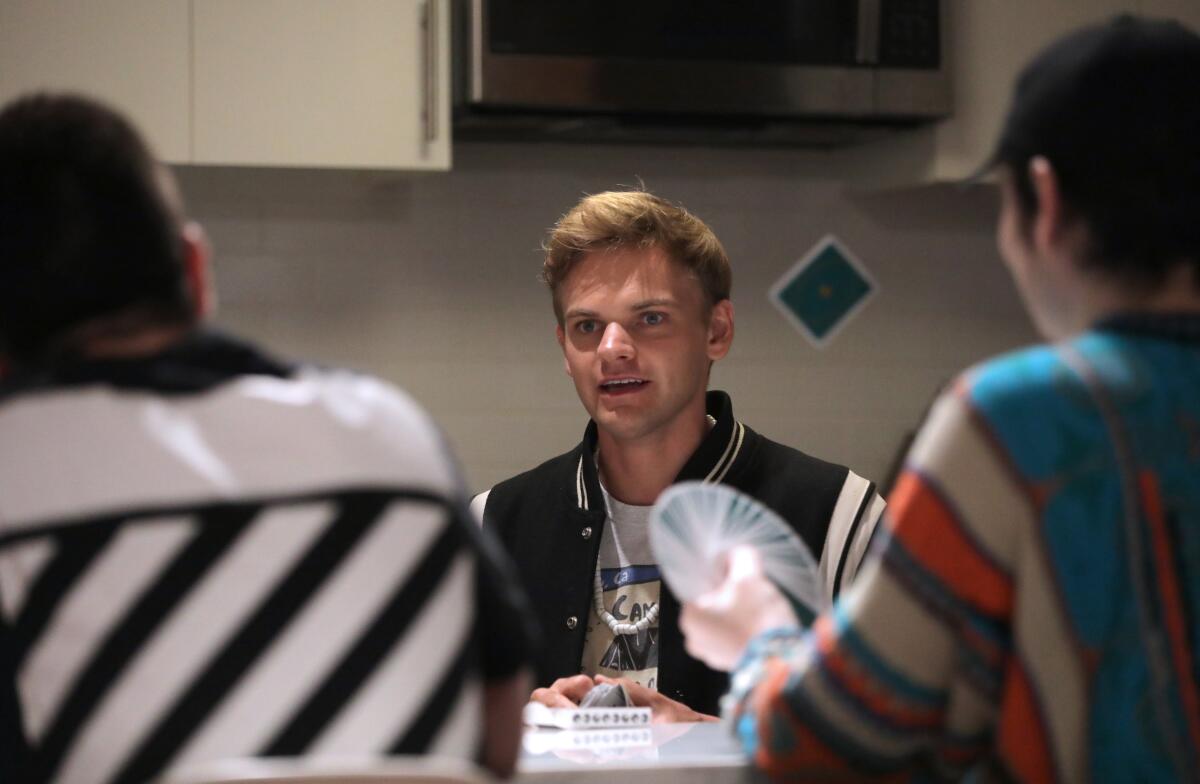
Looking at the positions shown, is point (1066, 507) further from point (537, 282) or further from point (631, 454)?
point (537, 282)

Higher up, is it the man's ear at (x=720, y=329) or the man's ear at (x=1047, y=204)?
the man's ear at (x=1047, y=204)

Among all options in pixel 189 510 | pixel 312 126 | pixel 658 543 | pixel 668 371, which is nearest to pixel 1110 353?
pixel 658 543

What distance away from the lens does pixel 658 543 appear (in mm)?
1198

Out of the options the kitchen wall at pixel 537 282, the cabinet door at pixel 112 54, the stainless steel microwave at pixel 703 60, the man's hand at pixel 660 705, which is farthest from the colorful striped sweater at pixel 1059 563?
the kitchen wall at pixel 537 282

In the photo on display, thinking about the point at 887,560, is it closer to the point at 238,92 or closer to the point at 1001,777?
the point at 1001,777

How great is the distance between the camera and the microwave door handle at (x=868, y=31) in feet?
8.80

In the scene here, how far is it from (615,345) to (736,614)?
936 mm

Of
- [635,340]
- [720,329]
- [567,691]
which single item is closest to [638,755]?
[567,691]

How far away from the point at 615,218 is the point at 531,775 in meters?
1.03

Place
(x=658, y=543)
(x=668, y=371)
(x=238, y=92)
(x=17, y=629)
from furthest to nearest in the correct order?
1. (x=238, y=92)
2. (x=668, y=371)
3. (x=658, y=543)
4. (x=17, y=629)

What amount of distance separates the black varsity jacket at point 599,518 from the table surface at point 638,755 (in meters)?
0.42

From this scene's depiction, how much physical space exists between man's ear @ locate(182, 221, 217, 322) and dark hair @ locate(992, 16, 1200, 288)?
0.54m

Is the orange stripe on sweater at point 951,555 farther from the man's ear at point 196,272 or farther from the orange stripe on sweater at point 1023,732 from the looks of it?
the man's ear at point 196,272

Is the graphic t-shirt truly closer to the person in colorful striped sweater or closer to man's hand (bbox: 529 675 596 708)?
man's hand (bbox: 529 675 596 708)
